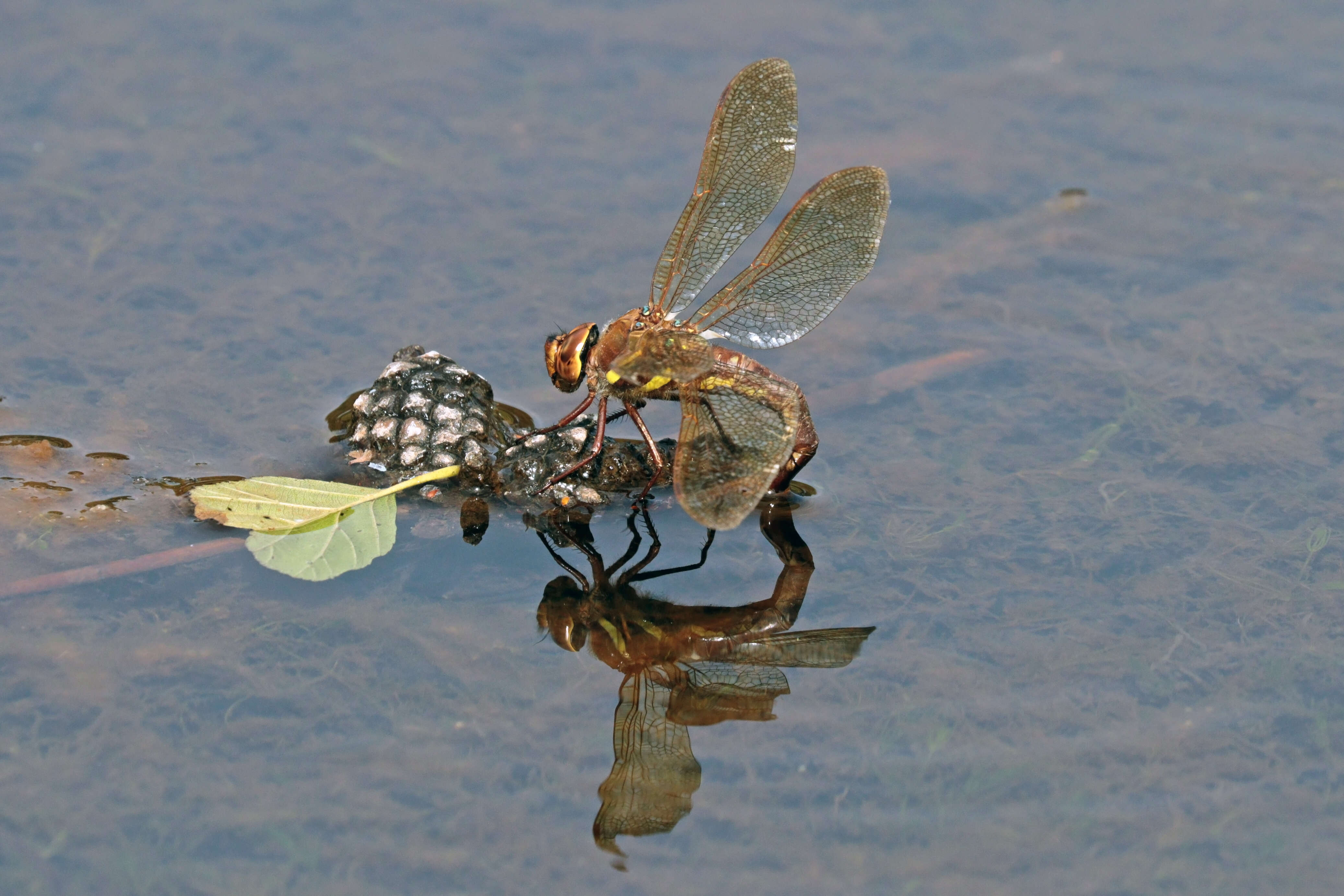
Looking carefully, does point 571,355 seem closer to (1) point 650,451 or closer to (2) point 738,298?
(1) point 650,451

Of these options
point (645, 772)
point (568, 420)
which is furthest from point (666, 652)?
point (568, 420)

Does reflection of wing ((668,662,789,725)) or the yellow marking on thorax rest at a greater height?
the yellow marking on thorax

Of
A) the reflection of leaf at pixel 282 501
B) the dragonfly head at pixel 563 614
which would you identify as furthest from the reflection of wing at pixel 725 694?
the reflection of leaf at pixel 282 501

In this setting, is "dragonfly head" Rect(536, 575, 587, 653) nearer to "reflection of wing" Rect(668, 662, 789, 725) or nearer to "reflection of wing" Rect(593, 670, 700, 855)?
"reflection of wing" Rect(593, 670, 700, 855)

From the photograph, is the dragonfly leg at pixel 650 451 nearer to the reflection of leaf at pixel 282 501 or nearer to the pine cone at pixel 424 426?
the pine cone at pixel 424 426

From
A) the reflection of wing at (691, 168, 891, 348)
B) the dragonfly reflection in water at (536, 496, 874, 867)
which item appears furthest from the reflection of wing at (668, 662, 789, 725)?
the reflection of wing at (691, 168, 891, 348)

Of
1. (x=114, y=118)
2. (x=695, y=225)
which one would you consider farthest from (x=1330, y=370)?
(x=114, y=118)
